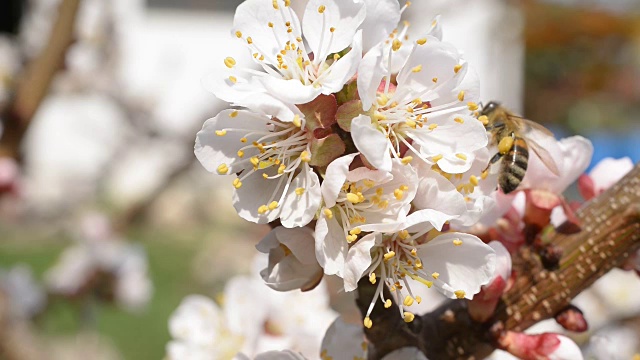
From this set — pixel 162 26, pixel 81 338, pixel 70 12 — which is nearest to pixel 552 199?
pixel 70 12

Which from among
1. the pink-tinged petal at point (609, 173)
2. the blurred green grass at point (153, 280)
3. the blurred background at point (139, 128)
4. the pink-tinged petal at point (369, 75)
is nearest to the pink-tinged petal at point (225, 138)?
the pink-tinged petal at point (369, 75)

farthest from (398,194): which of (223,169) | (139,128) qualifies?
(139,128)

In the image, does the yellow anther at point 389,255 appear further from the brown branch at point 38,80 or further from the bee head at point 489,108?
the brown branch at point 38,80

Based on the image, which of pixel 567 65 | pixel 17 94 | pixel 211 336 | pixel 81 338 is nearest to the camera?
pixel 211 336

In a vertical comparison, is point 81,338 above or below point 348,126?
below

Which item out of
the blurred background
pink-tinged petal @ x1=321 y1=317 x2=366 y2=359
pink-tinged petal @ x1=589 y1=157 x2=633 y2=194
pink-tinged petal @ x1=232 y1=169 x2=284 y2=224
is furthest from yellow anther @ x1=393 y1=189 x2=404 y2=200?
the blurred background

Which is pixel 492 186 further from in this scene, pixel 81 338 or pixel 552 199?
pixel 81 338
